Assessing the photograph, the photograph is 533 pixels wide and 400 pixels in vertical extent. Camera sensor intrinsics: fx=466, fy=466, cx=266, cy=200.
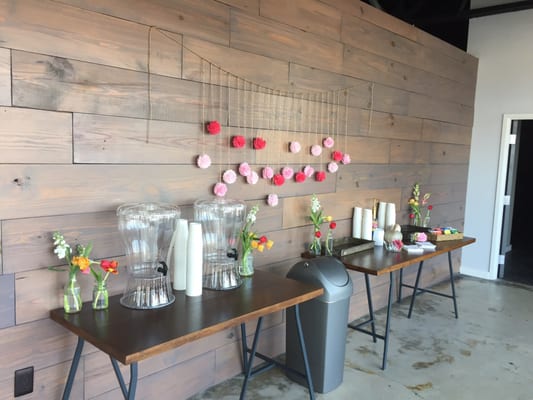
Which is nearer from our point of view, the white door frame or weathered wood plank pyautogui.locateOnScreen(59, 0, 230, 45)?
weathered wood plank pyautogui.locateOnScreen(59, 0, 230, 45)

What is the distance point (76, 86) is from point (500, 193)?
4.75 metres

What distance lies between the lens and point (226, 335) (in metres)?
2.81

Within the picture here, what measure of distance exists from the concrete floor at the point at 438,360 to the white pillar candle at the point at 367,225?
2.52ft

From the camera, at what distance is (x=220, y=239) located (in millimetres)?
2527

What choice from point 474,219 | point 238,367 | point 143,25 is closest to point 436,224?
point 474,219

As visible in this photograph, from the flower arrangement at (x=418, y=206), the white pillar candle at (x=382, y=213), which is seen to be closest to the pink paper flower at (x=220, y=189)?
Result: the white pillar candle at (x=382, y=213)

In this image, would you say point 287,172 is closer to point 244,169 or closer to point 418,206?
point 244,169

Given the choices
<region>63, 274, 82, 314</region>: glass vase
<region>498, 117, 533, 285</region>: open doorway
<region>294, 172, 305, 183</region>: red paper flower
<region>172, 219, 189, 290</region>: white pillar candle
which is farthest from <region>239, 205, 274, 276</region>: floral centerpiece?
<region>498, 117, 533, 285</region>: open doorway

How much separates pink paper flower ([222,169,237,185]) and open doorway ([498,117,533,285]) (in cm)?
389

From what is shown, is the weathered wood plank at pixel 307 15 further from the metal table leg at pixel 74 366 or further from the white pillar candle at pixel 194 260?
the metal table leg at pixel 74 366

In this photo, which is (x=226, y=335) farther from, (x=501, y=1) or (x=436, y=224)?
(x=501, y=1)

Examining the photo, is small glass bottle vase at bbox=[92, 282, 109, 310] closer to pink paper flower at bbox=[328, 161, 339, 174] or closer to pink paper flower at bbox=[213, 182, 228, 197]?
pink paper flower at bbox=[213, 182, 228, 197]

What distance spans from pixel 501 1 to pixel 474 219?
2397 millimetres

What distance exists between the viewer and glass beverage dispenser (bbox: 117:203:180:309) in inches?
80.8
